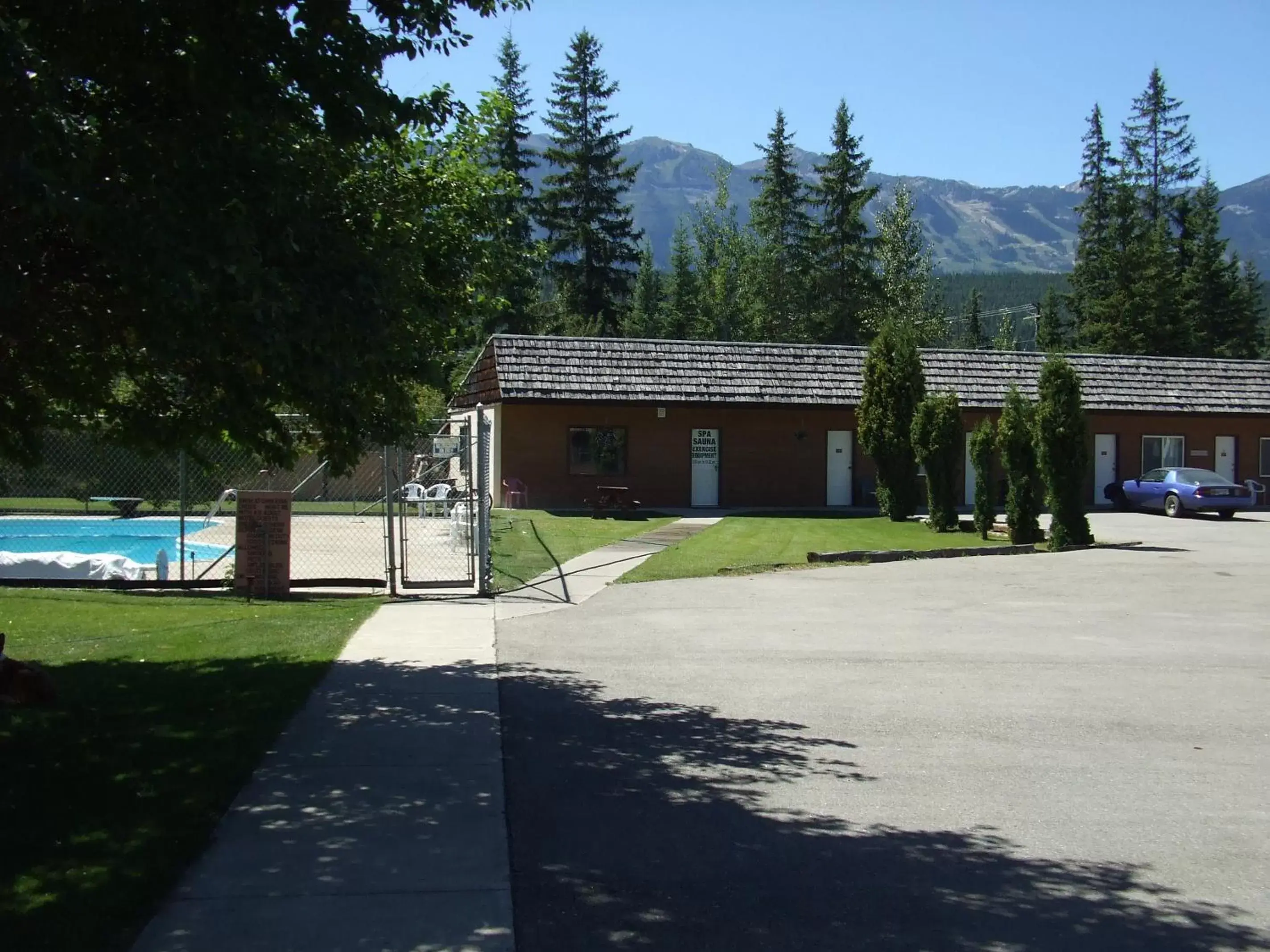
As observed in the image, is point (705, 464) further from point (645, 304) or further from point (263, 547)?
point (645, 304)

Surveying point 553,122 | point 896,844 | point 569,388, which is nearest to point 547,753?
point 896,844

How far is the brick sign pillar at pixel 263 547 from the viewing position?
14992 mm

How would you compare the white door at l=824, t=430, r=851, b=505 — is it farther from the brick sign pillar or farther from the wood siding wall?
the brick sign pillar

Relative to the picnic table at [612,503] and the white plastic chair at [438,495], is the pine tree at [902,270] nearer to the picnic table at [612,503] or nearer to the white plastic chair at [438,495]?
the picnic table at [612,503]

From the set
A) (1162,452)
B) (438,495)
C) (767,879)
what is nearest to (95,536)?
(438,495)

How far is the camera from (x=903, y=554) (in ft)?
68.5

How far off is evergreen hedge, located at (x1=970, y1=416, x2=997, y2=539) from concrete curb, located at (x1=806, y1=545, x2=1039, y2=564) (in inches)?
90.1

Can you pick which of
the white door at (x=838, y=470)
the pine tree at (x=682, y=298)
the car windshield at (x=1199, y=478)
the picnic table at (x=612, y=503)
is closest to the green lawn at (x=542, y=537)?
the picnic table at (x=612, y=503)

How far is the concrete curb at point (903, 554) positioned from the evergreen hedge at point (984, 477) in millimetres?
2289

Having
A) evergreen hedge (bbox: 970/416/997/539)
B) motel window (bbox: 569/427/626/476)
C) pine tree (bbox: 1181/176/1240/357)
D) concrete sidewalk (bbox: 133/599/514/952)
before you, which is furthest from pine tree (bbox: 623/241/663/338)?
concrete sidewalk (bbox: 133/599/514/952)

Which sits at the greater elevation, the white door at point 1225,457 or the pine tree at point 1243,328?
the pine tree at point 1243,328

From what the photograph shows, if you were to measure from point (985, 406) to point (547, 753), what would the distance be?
1132 inches

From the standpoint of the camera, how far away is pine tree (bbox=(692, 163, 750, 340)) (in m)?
63.4

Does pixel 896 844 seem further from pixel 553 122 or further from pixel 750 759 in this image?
pixel 553 122
